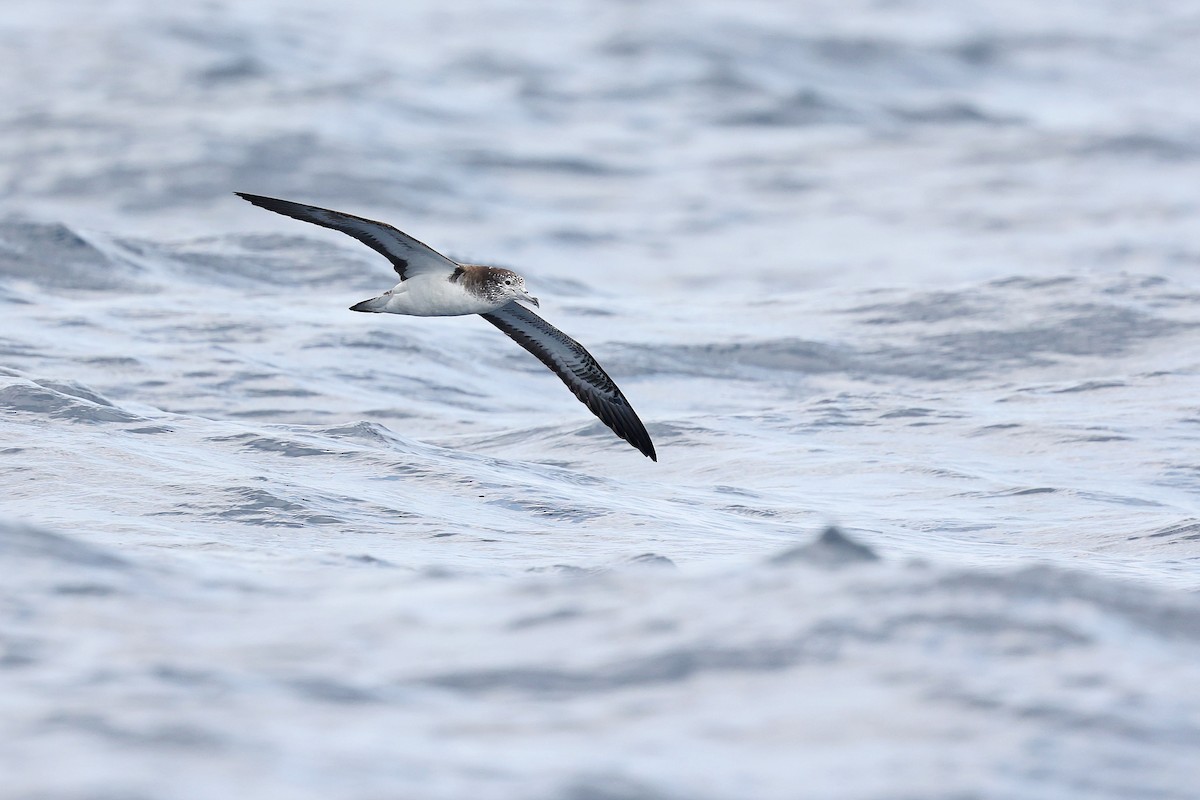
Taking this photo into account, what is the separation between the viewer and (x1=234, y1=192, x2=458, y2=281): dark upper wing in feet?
34.7

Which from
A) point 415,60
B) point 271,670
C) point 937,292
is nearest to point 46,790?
point 271,670

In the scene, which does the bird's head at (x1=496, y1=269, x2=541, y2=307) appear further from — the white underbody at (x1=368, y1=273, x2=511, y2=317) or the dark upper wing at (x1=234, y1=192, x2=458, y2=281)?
the dark upper wing at (x1=234, y1=192, x2=458, y2=281)

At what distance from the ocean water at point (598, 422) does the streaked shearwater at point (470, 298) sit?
924 mm

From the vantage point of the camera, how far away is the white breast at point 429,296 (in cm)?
1237

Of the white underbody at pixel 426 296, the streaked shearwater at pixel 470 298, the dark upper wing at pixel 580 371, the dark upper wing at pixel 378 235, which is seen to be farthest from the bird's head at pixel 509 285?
the dark upper wing at pixel 580 371

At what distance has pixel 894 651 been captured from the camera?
284 inches

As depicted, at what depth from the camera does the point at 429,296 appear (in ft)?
40.7

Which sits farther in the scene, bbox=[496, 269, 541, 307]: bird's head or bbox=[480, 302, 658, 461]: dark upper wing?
bbox=[480, 302, 658, 461]: dark upper wing

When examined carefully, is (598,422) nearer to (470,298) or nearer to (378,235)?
(470,298)

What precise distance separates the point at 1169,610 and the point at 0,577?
559cm

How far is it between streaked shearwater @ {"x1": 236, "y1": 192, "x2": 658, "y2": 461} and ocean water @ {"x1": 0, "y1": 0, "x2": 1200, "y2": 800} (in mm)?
924

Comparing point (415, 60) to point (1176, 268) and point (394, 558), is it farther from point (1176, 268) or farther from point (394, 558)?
point (394, 558)

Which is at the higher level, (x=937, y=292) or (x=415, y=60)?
(x=415, y=60)

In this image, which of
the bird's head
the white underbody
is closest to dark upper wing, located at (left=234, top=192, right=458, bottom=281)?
the white underbody
